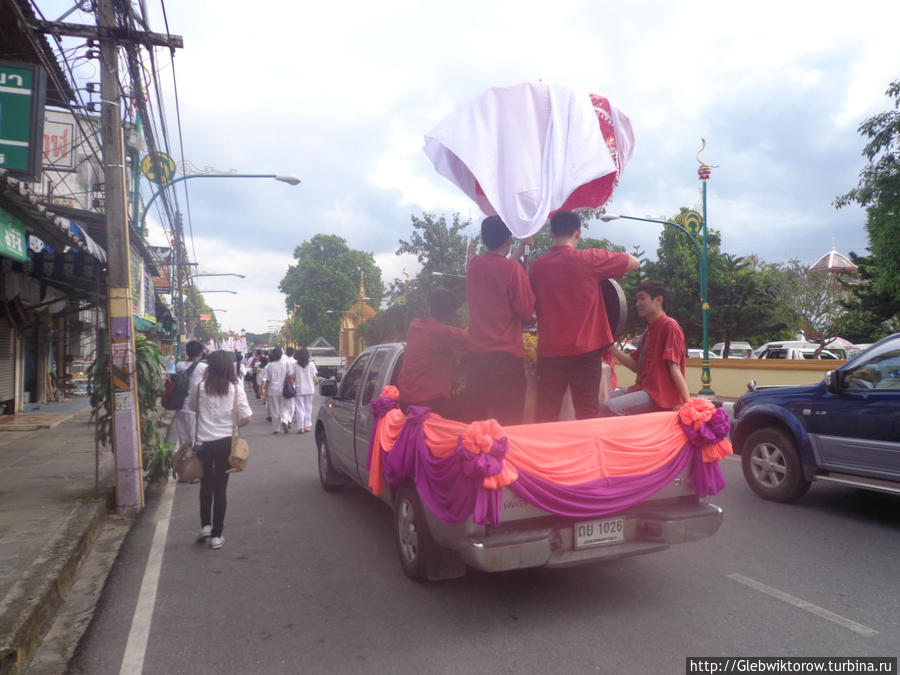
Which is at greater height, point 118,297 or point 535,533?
point 118,297

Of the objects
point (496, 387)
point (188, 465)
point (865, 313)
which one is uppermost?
point (865, 313)

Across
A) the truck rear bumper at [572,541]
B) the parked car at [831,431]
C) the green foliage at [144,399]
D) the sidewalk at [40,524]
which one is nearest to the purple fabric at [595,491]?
the truck rear bumper at [572,541]

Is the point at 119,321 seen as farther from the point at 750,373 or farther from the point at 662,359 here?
the point at 750,373

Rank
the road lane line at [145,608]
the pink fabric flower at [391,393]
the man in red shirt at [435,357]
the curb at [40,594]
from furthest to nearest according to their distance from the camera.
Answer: the pink fabric flower at [391,393]
the man in red shirt at [435,357]
the road lane line at [145,608]
the curb at [40,594]

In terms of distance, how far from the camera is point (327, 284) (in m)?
66.8

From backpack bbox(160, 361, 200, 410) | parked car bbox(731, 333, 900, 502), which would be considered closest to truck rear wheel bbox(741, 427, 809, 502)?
parked car bbox(731, 333, 900, 502)

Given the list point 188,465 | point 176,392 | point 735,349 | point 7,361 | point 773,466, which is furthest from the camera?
point 735,349

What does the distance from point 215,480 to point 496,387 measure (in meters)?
2.96

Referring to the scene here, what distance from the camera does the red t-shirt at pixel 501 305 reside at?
4.05 metres

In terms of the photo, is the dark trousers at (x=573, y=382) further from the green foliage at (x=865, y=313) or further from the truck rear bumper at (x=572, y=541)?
the green foliage at (x=865, y=313)

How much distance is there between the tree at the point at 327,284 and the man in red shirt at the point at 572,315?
2370 inches

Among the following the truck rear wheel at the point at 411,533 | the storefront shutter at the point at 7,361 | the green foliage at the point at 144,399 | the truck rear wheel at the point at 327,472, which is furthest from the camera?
the storefront shutter at the point at 7,361

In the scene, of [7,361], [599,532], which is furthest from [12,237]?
[7,361]

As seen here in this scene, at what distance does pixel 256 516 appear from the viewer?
6.48 metres
